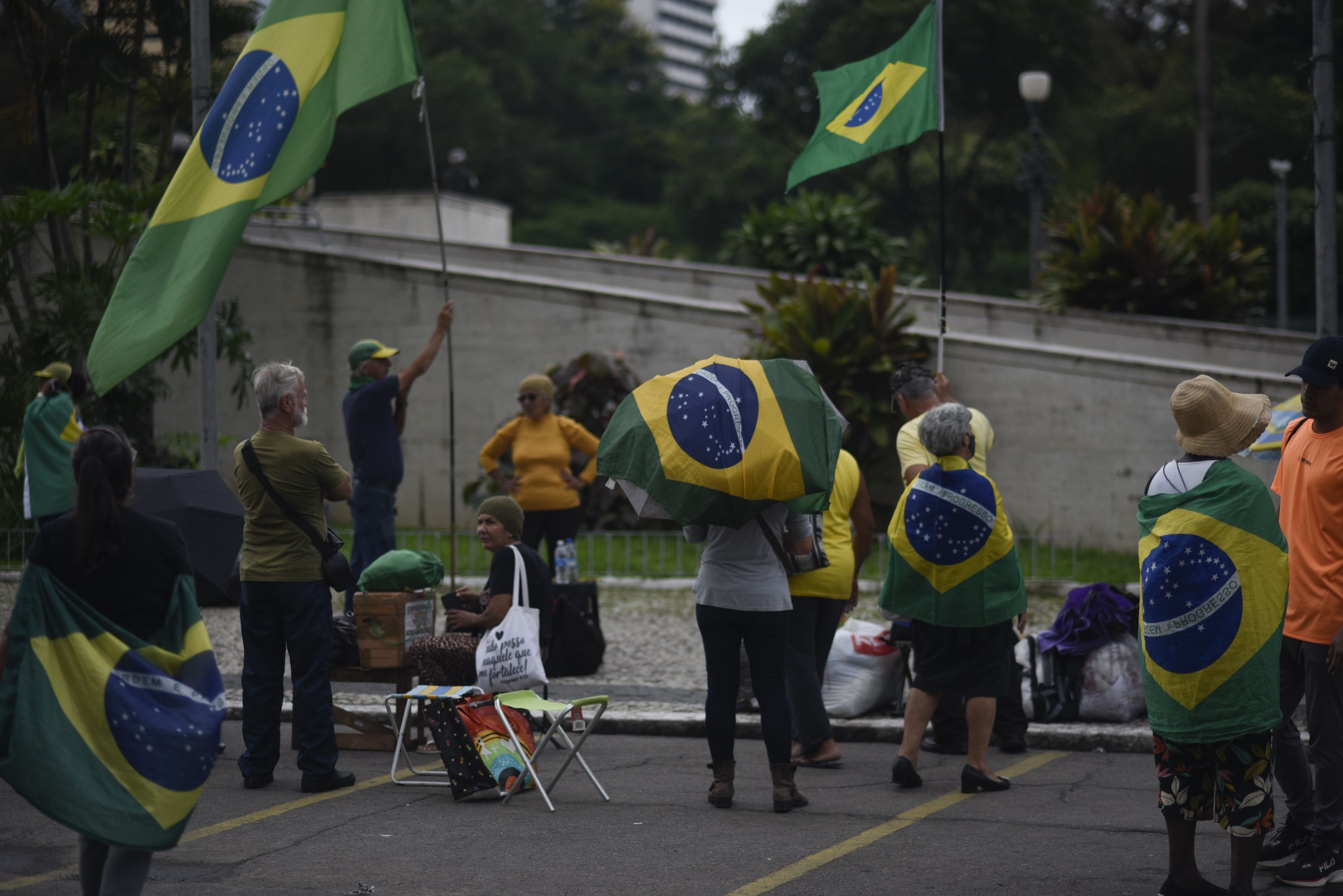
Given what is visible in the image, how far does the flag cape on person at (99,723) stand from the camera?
421 cm

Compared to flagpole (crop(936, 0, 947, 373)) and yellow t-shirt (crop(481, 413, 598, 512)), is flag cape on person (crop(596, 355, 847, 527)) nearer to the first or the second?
flagpole (crop(936, 0, 947, 373))

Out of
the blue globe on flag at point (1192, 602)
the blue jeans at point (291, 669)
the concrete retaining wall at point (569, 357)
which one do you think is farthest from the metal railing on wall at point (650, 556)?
the blue globe on flag at point (1192, 602)

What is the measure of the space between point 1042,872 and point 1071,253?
1580cm

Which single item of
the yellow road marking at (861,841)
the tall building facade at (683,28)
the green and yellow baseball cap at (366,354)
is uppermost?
the tall building facade at (683,28)

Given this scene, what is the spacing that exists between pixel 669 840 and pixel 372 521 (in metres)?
5.14

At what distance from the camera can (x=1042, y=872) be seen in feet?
17.6

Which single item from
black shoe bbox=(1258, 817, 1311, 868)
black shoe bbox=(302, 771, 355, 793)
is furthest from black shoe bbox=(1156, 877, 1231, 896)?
black shoe bbox=(302, 771, 355, 793)

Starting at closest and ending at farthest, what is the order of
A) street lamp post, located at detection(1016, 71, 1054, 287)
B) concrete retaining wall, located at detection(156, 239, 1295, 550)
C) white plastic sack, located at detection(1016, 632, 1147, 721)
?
white plastic sack, located at detection(1016, 632, 1147, 721) → concrete retaining wall, located at detection(156, 239, 1295, 550) → street lamp post, located at detection(1016, 71, 1054, 287)

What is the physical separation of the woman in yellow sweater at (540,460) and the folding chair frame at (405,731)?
3.48 metres

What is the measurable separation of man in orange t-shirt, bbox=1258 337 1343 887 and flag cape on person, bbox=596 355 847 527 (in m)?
1.83

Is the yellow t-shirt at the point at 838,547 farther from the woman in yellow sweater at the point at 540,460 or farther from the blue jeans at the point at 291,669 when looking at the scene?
the woman in yellow sweater at the point at 540,460

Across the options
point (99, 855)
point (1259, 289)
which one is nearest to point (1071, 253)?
point (1259, 289)

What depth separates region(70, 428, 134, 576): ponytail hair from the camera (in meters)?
4.37

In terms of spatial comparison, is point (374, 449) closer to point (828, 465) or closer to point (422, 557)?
point (422, 557)
